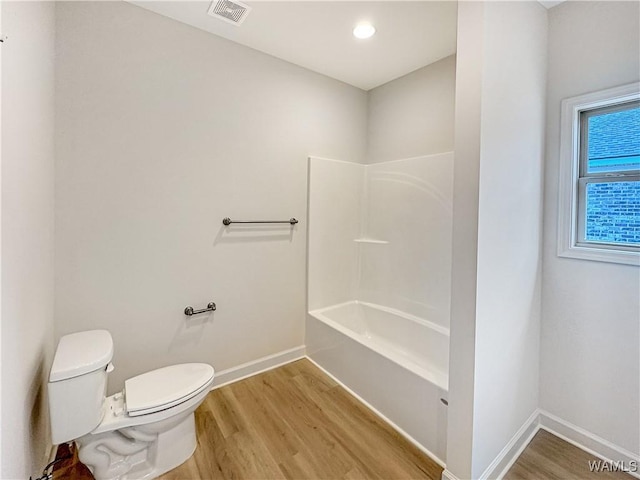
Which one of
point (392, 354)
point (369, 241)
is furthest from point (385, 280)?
point (392, 354)

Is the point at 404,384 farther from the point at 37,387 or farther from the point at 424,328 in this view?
the point at 37,387

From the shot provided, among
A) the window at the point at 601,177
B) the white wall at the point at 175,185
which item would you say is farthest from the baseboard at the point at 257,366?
the window at the point at 601,177

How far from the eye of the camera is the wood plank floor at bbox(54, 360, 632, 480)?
151cm

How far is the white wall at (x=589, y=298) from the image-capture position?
1.54 meters

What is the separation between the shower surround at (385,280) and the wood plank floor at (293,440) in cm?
14

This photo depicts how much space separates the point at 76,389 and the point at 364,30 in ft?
8.41

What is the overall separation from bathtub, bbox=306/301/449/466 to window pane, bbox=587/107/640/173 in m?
1.45

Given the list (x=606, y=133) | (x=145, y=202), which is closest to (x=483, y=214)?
(x=606, y=133)

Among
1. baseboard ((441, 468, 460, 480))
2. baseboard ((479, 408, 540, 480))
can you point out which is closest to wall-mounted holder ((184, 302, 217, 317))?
baseboard ((441, 468, 460, 480))

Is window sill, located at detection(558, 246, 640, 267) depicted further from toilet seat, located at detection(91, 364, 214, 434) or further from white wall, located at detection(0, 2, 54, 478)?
white wall, located at detection(0, 2, 54, 478)

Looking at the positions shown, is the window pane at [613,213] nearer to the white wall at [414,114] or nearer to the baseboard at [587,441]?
the white wall at [414,114]

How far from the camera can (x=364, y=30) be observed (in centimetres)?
199

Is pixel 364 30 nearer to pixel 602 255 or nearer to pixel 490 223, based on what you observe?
pixel 490 223

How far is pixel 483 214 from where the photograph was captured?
1.32 meters
